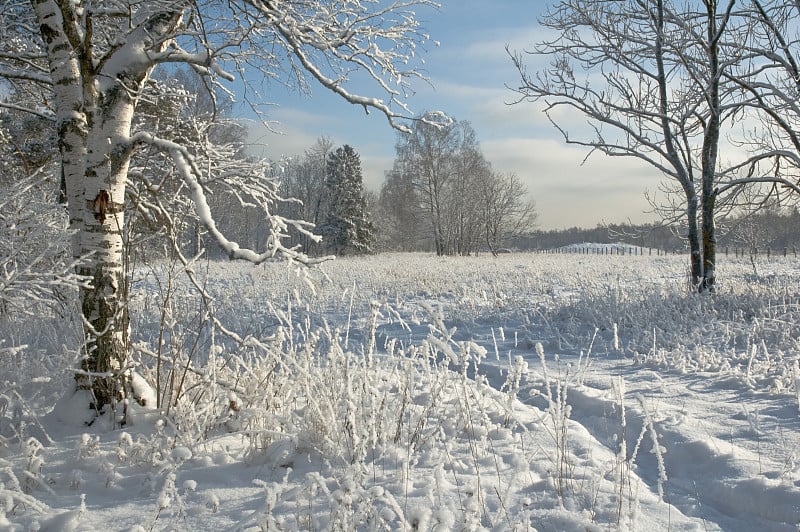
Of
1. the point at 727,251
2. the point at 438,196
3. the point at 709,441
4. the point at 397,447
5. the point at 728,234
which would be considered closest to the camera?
the point at 397,447

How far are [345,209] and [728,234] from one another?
29.1 m

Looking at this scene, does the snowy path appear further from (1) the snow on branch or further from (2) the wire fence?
(2) the wire fence

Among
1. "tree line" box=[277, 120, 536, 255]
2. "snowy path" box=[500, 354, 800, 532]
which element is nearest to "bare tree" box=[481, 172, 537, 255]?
"tree line" box=[277, 120, 536, 255]

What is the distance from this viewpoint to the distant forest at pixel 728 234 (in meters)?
9.48

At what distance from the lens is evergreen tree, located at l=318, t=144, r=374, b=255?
118 feet

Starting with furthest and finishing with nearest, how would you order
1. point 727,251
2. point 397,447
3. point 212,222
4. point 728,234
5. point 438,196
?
point 727,251
point 438,196
point 728,234
point 397,447
point 212,222

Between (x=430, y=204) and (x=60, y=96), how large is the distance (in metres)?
32.6

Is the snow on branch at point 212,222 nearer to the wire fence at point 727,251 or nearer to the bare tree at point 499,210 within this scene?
the wire fence at point 727,251

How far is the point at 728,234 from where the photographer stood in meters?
9.51

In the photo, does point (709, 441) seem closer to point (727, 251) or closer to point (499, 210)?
point (499, 210)

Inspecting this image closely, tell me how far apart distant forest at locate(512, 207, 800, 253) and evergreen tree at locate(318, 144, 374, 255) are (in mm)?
17682

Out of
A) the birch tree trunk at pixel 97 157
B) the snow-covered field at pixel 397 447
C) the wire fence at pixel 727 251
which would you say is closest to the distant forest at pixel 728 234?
the wire fence at pixel 727 251

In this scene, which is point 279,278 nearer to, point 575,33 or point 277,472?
point 575,33

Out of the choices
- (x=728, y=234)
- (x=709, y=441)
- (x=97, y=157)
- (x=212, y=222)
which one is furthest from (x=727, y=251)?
(x=97, y=157)
